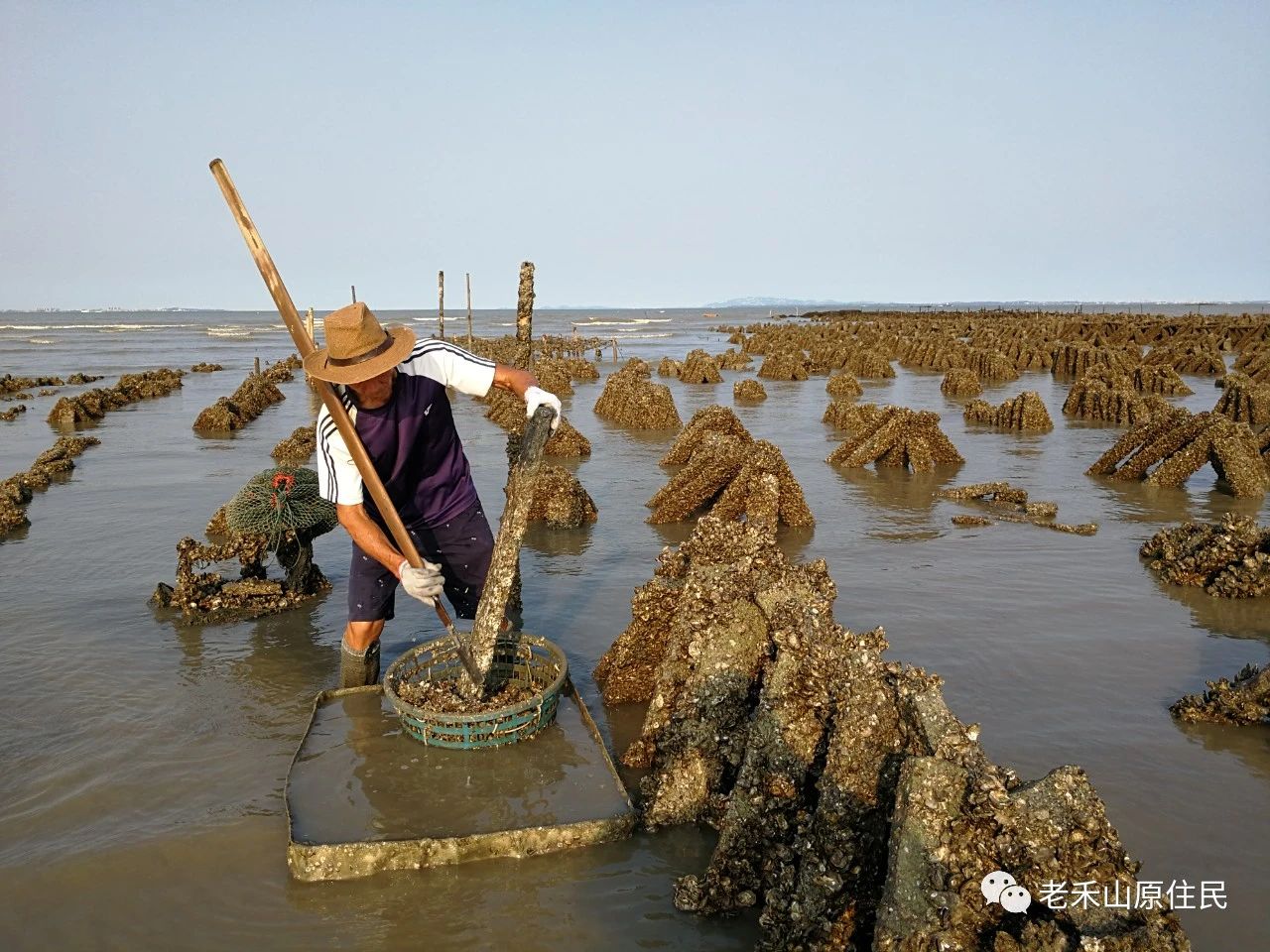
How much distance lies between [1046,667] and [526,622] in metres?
3.82

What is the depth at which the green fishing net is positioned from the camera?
6879mm

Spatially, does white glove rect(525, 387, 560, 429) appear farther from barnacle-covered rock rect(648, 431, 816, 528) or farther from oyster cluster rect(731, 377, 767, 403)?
oyster cluster rect(731, 377, 767, 403)

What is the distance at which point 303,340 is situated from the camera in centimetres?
409

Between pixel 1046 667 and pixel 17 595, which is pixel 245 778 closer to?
pixel 17 595

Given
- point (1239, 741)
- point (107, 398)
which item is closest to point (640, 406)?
point (1239, 741)

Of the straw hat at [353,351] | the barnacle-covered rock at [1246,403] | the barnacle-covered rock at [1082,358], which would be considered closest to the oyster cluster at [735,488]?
the straw hat at [353,351]

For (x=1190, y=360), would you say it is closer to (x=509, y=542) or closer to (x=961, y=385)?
(x=961, y=385)

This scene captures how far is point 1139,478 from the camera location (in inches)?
451

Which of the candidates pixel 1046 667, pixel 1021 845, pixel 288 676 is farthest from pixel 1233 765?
pixel 288 676

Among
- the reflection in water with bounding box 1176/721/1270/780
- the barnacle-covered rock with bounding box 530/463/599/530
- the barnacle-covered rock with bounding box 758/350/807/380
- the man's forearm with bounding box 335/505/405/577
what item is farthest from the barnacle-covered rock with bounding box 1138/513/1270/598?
the barnacle-covered rock with bounding box 758/350/807/380

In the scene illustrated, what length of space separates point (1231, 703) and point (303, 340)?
546 centimetres

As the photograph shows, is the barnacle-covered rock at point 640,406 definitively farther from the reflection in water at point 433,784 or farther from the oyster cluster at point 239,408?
the reflection in water at point 433,784

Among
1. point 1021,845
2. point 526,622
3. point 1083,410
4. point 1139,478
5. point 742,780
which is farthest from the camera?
point 1083,410

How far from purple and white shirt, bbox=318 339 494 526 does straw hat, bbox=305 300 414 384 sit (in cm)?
22
